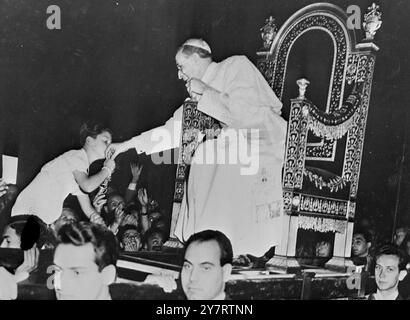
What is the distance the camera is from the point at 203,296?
7.61ft

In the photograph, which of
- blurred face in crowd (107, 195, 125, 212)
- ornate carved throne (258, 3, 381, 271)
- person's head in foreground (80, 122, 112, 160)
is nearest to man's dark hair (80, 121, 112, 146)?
person's head in foreground (80, 122, 112, 160)

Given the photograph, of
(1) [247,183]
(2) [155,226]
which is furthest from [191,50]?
(2) [155,226]

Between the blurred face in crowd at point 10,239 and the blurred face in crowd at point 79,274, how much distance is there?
6.3 inches

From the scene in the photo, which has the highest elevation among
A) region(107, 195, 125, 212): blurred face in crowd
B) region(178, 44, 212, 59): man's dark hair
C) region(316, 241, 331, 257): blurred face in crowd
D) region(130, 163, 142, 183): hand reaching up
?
region(178, 44, 212, 59): man's dark hair

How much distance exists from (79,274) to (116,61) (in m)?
0.88

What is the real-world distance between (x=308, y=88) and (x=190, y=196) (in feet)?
2.25

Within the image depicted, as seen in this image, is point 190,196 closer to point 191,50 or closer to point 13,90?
point 191,50

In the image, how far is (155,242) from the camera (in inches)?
91.9

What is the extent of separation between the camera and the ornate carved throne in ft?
7.75

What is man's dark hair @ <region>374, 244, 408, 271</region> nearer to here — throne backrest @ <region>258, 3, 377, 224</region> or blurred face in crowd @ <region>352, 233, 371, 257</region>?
blurred face in crowd @ <region>352, 233, 371, 257</region>

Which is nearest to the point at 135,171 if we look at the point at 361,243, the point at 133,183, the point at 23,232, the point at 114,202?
the point at 133,183

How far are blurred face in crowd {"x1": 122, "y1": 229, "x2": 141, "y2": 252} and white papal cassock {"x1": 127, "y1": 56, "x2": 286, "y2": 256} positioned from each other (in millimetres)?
169

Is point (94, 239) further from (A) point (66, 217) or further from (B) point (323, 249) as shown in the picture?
(B) point (323, 249)

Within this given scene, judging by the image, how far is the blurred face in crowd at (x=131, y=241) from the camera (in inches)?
90.4
